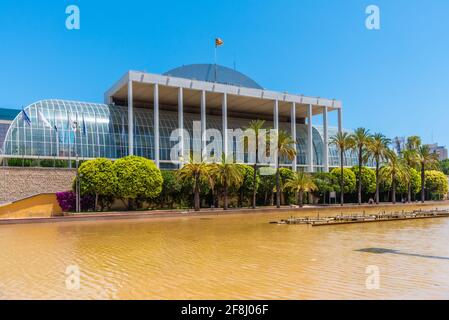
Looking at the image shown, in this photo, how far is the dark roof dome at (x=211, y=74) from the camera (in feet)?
232

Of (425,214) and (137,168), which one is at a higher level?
(137,168)

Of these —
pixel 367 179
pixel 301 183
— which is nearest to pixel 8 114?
pixel 301 183

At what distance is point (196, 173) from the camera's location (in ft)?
165

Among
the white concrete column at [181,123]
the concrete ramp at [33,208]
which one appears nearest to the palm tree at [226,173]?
the white concrete column at [181,123]

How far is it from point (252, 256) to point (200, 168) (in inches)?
1362

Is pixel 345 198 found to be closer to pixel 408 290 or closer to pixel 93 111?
pixel 93 111

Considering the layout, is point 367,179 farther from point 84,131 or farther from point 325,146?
point 84,131

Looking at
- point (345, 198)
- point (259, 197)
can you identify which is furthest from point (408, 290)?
point (345, 198)

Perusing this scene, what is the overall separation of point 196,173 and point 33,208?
1844 cm

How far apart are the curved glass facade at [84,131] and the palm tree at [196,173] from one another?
1310 cm

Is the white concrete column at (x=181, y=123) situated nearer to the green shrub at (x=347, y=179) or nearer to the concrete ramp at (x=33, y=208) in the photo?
the concrete ramp at (x=33, y=208)

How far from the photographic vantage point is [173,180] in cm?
5156

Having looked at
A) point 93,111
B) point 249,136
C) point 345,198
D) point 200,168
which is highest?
point 93,111
